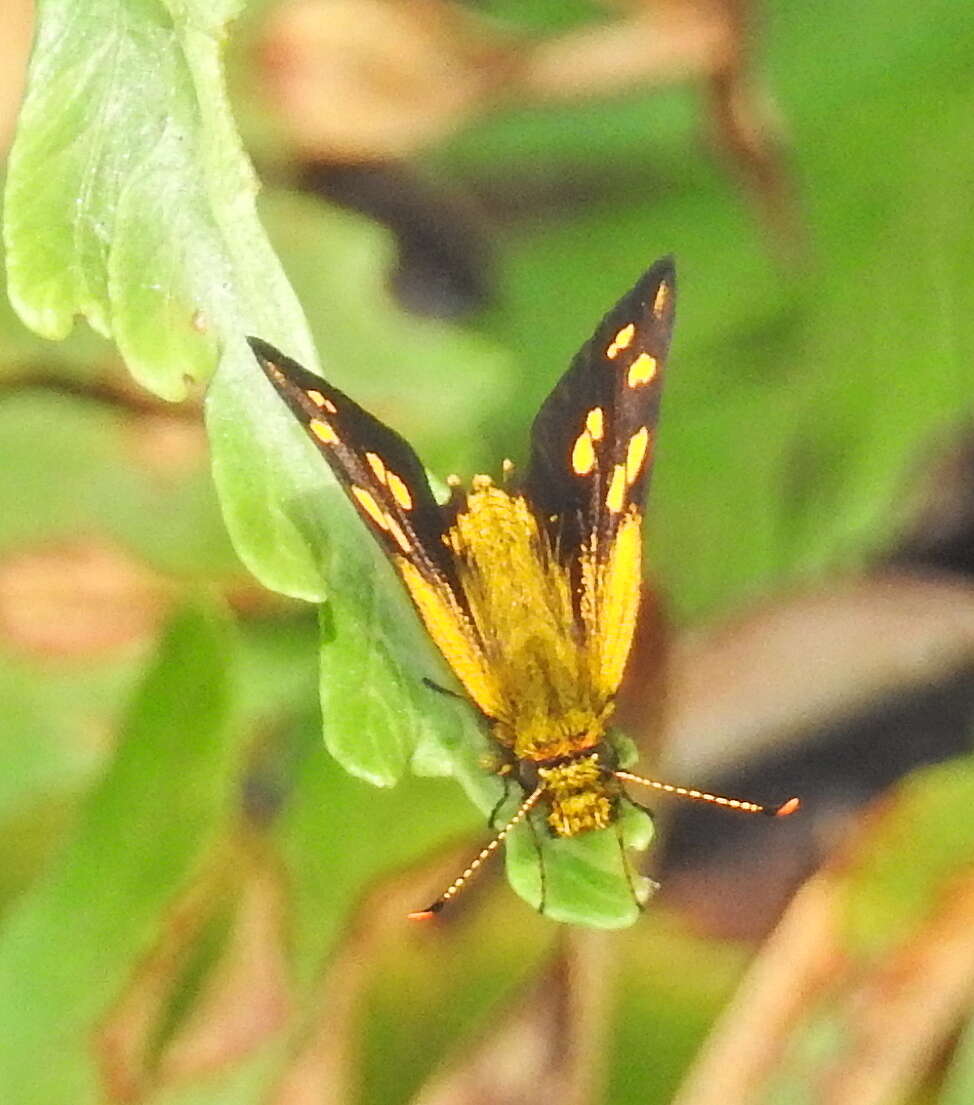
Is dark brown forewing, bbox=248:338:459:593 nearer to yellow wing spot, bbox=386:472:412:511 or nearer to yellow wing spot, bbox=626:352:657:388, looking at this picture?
yellow wing spot, bbox=386:472:412:511

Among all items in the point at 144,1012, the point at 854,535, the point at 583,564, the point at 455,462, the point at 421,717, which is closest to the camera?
the point at 421,717

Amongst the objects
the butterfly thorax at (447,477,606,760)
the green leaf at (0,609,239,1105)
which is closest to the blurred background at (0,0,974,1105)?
the green leaf at (0,609,239,1105)

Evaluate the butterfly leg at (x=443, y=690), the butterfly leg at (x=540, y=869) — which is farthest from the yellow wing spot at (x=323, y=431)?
the butterfly leg at (x=540, y=869)

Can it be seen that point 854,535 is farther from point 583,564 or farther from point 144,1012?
point 144,1012

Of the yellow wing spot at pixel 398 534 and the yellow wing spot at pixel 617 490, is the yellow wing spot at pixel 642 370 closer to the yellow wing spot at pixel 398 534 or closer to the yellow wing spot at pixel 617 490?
the yellow wing spot at pixel 617 490

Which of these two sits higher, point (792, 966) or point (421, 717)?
point (421, 717)

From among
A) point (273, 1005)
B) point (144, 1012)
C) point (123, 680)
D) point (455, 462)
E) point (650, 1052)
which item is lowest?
point (650, 1052)

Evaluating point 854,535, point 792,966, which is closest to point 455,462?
point 854,535
